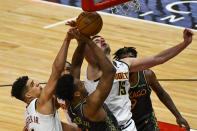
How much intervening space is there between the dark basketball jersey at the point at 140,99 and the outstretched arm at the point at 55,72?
51.1 inches

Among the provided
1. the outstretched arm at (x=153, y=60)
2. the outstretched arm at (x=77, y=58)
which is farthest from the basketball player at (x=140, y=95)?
the outstretched arm at (x=77, y=58)

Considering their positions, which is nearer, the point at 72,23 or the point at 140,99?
the point at 72,23

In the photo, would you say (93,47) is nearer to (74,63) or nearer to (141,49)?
(74,63)

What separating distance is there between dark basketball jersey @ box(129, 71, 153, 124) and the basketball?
118cm

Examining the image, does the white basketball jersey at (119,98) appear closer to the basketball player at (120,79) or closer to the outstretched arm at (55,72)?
the basketball player at (120,79)

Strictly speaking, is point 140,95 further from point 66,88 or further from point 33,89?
point 66,88

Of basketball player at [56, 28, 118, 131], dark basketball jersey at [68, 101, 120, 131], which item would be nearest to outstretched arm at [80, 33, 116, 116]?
basketball player at [56, 28, 118, 131]

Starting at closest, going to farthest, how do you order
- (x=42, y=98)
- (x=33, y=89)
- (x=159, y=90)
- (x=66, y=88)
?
(x=66, y=88) < (x=42, y=98) < (x=33, y=89) < (x=159, y=90)

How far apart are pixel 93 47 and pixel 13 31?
671cm

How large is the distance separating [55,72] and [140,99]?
4.77 feet

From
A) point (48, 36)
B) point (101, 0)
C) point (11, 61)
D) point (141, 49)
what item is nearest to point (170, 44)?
point (141, 49)

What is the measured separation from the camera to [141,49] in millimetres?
10250

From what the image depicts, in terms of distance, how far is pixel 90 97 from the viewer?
4.59 m

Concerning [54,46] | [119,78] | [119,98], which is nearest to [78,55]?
[119,78]
